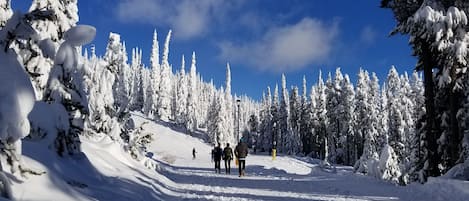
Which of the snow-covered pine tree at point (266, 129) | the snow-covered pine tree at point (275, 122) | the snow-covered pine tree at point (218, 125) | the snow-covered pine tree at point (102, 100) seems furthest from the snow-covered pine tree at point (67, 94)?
the snow-covered pine tree at point (266, 129)

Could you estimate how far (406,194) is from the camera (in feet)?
40.3

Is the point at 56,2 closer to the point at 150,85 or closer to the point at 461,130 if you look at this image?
the point at 461,130

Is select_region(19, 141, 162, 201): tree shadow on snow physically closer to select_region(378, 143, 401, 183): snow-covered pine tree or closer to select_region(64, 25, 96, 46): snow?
select_region(64, 25, 96, 46): snow

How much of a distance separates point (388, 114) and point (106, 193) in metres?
74.7

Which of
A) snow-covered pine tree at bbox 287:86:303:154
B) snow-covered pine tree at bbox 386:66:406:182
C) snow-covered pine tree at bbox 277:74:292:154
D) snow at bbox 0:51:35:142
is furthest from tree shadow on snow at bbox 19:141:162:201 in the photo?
snow-covered pine tree at bbox 277:74:292:154

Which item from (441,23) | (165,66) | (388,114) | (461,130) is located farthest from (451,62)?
(165,66)

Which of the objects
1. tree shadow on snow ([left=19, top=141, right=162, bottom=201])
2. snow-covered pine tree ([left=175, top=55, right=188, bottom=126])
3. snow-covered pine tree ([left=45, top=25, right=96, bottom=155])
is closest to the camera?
tree shadow on snow ([left=19, top=141, right=162, bottom=201])

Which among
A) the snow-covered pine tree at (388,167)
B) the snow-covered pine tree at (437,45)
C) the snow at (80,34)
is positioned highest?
the snow-covered pine tree at (437,45)

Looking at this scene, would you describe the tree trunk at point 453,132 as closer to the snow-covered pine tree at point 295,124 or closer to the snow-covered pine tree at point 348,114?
the snow-covered pine tree at point 348,114

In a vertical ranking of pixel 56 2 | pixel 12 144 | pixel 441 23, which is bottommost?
pixel 12 144

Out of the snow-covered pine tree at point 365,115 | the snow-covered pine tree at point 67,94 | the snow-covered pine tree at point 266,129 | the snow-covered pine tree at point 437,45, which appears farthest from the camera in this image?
the snow-covered pine tree at point 266,129

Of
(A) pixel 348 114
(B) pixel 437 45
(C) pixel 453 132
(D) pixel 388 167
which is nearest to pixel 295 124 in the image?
(A) pixel 348 114

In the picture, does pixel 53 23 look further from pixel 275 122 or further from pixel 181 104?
pixel 181 104

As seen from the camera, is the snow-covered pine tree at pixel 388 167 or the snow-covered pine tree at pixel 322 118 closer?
the snow-covered pine tree at pixel 388 167
